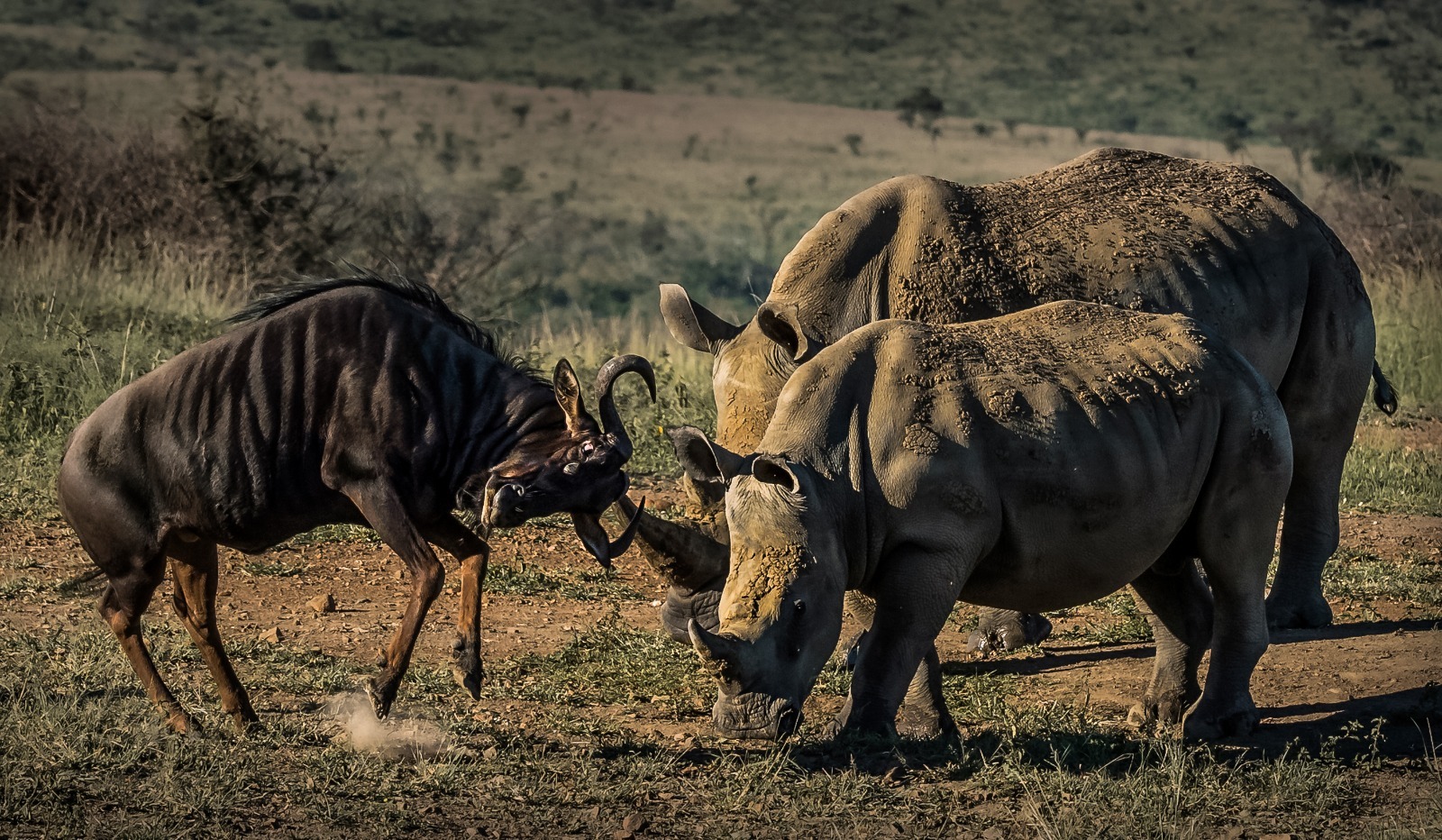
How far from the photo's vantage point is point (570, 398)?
6.40 m

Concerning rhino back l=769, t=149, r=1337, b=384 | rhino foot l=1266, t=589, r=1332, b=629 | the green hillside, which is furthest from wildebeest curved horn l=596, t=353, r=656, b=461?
the green hillside

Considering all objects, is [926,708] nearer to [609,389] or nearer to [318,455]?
[609,389]

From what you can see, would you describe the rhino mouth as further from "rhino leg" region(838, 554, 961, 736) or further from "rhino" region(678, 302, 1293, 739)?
"rhino leg" region(838, 554, 961, 736)

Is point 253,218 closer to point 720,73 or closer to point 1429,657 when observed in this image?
point 1429,657

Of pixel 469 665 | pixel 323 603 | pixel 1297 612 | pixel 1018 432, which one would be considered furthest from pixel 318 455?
pixel 1297 612

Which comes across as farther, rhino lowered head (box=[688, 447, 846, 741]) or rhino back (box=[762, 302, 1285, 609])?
rhino back (box=[762, 302, 1285, 609])

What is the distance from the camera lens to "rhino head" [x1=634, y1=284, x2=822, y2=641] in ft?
20.6

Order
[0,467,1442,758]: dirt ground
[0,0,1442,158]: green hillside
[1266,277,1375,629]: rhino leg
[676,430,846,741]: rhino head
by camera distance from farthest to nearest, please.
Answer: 1. [0,0,1442,158]: green hillside
2. [1266,277,1375,629]: rhino leg
3. [0,467,1442,758]: dirt ground
4. [676,430,846,741]: rhino head

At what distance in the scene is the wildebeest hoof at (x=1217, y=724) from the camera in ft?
20.7

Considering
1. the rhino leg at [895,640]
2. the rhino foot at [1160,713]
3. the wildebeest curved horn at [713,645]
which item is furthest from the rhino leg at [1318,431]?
the wildebeest curved horn at [713,645]

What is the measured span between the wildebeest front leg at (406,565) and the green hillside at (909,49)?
141 ft

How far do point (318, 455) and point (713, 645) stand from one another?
1880mm

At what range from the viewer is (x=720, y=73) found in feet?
192

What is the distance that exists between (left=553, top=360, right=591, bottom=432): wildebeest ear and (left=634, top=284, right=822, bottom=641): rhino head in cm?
35
